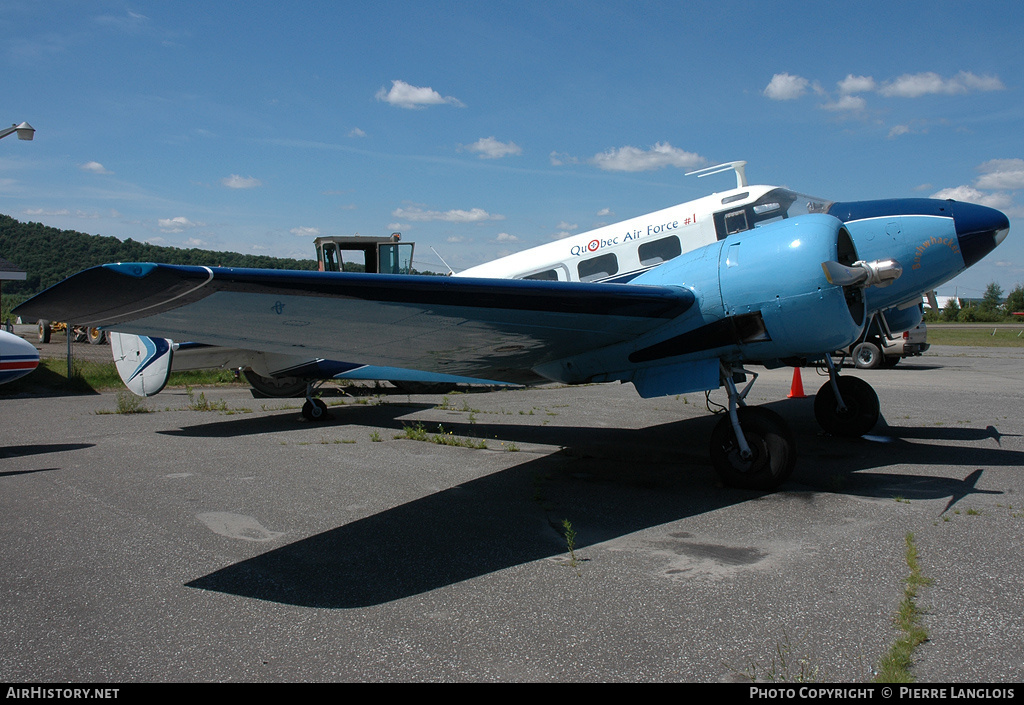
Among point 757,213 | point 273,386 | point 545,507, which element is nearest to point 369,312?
point 545,507

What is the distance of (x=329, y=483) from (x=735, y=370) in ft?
12.9

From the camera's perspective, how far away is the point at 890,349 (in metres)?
17.7

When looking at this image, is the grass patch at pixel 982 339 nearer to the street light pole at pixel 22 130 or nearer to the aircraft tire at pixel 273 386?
the aircraft tire at pixel 273 386

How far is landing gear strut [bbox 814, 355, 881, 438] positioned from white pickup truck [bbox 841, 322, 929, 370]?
10.4 metres

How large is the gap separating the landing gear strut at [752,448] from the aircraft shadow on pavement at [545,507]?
180mm

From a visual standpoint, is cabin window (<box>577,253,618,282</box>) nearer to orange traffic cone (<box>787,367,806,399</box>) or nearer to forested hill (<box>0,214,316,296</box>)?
orange traffic cone (<box>787,367,806,399</box>)

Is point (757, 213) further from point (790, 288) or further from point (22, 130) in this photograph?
point (22, 130)

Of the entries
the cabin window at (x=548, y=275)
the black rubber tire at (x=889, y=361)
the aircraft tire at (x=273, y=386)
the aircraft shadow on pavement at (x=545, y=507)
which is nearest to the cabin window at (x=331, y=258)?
the aircraft tire at (x=273, y=386)

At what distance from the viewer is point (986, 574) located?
3385 millimetres

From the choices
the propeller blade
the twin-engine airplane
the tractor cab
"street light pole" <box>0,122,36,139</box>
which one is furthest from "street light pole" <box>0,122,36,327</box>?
the propeller blade

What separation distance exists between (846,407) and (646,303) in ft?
13.9

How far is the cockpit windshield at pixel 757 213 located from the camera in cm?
673
